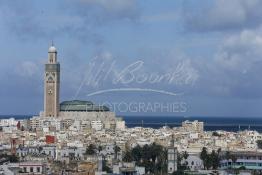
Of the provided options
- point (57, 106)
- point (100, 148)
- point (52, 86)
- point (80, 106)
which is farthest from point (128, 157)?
point (80, 106)

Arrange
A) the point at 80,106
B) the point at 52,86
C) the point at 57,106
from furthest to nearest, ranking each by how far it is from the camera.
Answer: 1. the point at 80,106
2. the point at 52,86
3. the point at 57,106

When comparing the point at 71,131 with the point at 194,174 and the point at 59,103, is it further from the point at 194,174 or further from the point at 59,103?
the point at 194,174

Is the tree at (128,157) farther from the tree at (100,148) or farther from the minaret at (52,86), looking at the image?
the minaret at (52,86)

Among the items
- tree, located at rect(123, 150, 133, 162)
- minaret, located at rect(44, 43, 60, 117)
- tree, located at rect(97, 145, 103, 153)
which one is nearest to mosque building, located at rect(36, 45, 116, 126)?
minaret, located at rect(44, 43, 60, 117)

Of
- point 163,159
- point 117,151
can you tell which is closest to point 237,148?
point 117,151

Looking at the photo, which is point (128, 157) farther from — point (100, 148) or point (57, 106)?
point (57, 106)

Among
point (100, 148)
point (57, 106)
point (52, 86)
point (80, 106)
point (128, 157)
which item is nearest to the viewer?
point (128, 157)
